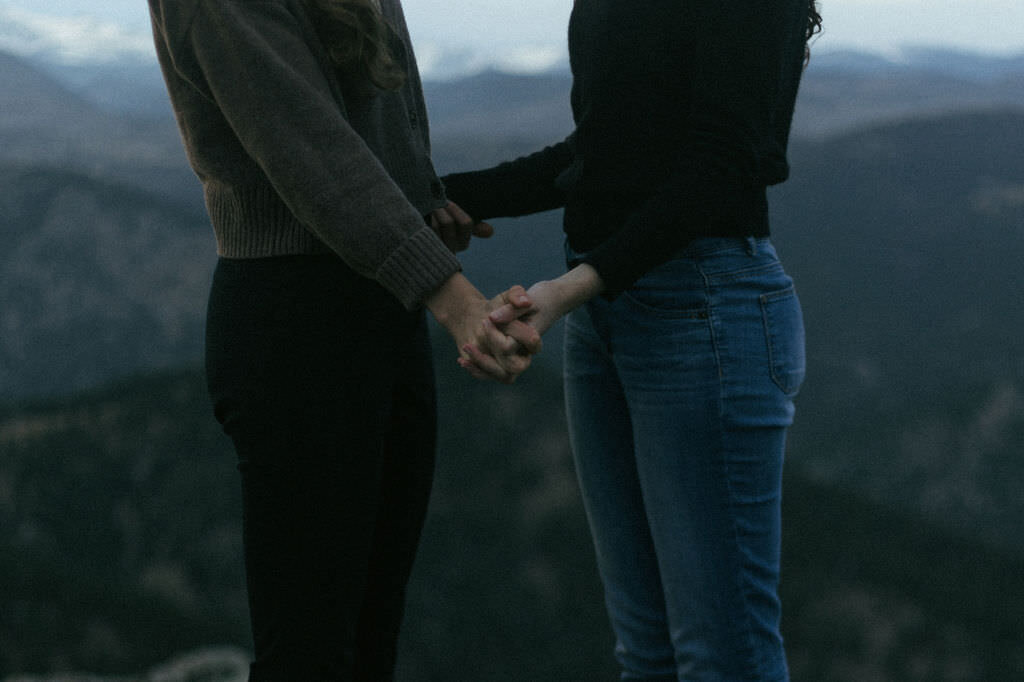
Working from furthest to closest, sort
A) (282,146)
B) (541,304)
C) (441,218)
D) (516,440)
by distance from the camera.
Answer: (516,440) → (441,218) → (541,304) → (282,146)

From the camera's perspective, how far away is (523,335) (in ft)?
3.32

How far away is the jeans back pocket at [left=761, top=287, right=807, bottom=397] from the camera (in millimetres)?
1150

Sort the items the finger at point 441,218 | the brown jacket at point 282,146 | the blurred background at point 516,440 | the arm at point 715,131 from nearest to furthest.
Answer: the brown jacket at point 282,146 < the arm at point 715,131 < the finger at point 441,218 < the blurred background at point 516,440

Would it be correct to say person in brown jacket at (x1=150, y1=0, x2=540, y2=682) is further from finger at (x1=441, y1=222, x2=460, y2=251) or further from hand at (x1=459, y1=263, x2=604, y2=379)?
finger at (x1=441, y1=222, x2=460, y2=251)

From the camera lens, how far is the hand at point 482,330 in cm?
100

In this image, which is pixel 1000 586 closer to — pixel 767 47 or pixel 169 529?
pixel 169 529

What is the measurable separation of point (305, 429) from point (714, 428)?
1.71 ft

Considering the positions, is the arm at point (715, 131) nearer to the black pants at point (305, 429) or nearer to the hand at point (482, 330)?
the hand at point (482, 330)

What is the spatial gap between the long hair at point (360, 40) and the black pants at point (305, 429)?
218 mm

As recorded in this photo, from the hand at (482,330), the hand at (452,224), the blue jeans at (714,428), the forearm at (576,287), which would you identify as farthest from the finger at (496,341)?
the hand at (452,224)

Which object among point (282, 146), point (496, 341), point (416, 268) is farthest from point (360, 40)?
point (496, 341)

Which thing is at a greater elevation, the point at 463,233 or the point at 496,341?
the point at 463,233

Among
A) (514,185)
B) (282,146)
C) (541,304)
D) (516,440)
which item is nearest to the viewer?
(282,146)

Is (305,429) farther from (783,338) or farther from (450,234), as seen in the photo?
(783,338)
